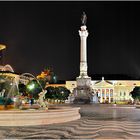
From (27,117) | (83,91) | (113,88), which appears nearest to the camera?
(27,117)

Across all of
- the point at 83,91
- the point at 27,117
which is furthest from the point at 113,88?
the point at 27,117

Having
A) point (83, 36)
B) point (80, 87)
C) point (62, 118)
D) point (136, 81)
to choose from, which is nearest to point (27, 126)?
point (62, 118)

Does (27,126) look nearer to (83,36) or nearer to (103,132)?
(103,132)

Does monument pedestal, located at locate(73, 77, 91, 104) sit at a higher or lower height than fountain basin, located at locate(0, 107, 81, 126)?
higher

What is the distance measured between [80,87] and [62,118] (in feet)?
194

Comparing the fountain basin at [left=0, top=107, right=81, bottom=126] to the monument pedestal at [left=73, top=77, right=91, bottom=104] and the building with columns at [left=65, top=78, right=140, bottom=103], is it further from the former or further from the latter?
the building with columns at [left=65, top=78, right=140, bottom=103]

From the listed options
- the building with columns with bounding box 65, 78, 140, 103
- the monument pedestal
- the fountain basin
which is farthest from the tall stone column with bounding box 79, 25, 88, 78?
the fountain basin

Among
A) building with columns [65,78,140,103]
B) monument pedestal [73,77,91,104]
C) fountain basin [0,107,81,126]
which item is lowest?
fountain basin [0,107,81,126]

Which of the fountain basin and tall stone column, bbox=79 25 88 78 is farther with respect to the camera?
tall stone column, bbox=79 25 88 78

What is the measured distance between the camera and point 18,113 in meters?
Result: 18.1

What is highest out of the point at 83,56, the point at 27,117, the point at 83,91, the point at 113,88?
the point at 83,56

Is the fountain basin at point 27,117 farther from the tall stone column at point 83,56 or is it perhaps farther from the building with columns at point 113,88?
the building with columns at point 113,88

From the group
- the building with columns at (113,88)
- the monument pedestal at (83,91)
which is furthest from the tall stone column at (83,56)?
the building with columns at (113,88)

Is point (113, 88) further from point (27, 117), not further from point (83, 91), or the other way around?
point (27, 117)
